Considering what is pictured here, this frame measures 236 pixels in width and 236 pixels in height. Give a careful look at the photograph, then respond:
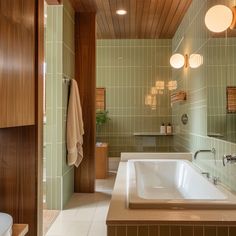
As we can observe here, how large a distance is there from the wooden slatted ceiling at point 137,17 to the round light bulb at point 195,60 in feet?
2.55

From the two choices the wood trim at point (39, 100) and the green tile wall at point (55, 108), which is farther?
the green tile wall at point (55, 108)

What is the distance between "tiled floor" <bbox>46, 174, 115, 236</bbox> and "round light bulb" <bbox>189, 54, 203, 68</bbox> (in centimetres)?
216

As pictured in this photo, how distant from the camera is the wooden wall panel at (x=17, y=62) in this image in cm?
125

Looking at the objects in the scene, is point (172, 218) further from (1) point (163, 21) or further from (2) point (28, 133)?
(1) point (163, 21)

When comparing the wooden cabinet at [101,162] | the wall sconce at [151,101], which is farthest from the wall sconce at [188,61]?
the wooden cabinet at [101,162]

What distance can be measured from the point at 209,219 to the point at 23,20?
1.52 m

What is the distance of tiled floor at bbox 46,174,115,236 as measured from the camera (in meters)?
2.98

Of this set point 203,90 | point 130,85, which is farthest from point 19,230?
point 130,85

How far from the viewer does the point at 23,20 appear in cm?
148

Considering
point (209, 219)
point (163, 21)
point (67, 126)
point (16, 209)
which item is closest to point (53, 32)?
point (67, 126)

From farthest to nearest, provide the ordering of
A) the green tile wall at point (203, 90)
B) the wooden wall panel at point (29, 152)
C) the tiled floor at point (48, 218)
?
the tiled floor at point (48, 218), the green tile wall at point (203, 90), the wooden wall panel at point (29, 152)

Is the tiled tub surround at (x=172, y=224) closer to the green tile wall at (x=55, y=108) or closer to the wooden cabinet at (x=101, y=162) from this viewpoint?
the green tile wall at (x=55, y=108)

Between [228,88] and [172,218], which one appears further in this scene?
[228,88]

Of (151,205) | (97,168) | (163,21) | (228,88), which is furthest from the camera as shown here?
(97,168)
